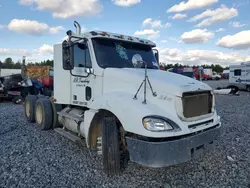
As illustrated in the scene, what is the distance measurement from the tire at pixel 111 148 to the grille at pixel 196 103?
1.22 m

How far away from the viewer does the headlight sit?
3.40 metres

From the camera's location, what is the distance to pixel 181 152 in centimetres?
344

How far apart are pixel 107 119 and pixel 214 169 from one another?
2.26 m

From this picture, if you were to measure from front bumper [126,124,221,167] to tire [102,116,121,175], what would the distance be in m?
0.33

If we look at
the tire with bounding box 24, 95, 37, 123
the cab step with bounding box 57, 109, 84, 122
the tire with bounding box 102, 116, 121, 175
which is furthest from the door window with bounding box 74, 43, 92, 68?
the tire with bounding box 24, 95, 37, 123

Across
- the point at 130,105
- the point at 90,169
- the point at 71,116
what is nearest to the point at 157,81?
the point at 130,105

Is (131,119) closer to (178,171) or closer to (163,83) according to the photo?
(163,83)

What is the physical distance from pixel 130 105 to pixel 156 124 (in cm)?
55

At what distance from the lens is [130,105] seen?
370cm

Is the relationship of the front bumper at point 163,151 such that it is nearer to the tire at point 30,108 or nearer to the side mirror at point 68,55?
the side mirror at point 68,55

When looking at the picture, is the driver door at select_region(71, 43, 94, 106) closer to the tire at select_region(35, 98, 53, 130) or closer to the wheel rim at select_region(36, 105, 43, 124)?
the tire at select_region(35, 98, 53, 130)

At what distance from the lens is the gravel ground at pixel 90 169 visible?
3.78 meters

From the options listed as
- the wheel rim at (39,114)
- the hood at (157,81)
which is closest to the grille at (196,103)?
the hood at (157,81)

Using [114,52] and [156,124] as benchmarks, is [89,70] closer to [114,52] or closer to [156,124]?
[114,52]
